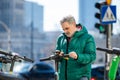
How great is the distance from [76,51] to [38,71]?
16842 mm

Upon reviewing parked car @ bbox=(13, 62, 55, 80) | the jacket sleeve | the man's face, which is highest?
the man's face

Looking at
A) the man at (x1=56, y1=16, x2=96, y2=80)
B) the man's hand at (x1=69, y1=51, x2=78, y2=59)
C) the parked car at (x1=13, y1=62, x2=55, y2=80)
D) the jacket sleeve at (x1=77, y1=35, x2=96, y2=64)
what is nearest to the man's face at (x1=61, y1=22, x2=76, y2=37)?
the man at (x1=56, y1=16, x2=96, y2=80)

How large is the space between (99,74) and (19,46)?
4479 inches

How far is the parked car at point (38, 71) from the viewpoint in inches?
890

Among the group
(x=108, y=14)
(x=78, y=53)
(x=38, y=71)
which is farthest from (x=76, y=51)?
(x=38, y=71)

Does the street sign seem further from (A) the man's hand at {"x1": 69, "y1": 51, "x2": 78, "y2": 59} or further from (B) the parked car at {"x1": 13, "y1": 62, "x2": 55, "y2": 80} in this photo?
(A) the man's hand at {"x1": 69, "y1": 51, "x2": 78, "y2": 59}

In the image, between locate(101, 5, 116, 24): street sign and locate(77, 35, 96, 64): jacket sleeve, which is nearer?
locate(77, 35, 96, 64): jacket sleeve

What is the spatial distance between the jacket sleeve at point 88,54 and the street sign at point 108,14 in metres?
9.46

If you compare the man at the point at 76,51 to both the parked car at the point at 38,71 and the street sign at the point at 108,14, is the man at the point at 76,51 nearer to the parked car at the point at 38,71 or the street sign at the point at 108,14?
the street sign at the point at 108,14

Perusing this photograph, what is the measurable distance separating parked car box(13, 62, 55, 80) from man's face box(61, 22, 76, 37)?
1595 cm

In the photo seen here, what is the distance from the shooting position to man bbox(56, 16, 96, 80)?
6418mm

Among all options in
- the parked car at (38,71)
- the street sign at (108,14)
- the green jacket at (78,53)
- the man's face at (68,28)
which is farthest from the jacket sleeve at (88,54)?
the parked car at (38,71)

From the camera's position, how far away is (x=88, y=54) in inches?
253

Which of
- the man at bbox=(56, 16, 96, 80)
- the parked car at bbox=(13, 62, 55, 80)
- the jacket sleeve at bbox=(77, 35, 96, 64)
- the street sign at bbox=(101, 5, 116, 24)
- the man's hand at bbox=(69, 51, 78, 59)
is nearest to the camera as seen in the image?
the man's hand at bbox=(69, 51, 78, 59)
